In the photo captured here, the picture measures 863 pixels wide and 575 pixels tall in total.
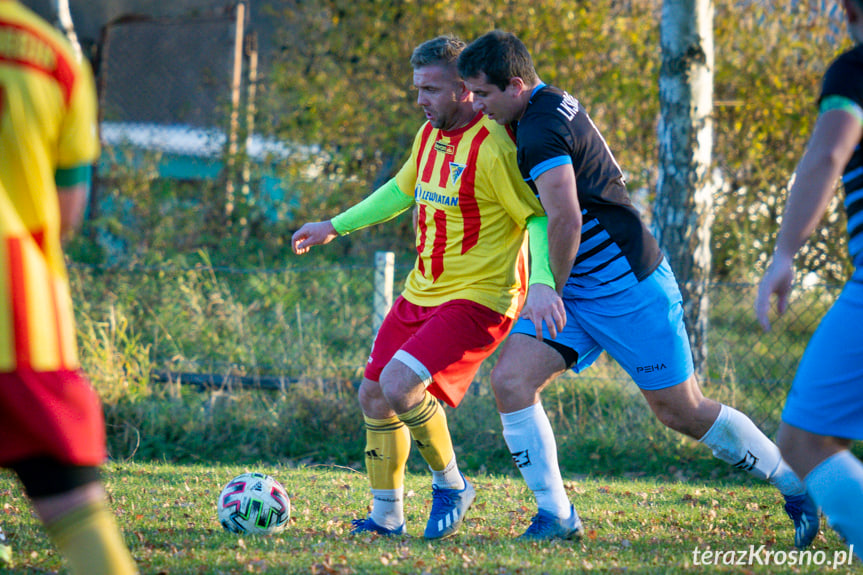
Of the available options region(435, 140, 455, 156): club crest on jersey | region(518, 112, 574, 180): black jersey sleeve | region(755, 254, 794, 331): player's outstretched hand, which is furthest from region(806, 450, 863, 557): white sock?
region(435, 140, 455, 156): club crest on jersey

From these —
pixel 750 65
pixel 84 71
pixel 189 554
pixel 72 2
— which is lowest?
pixel 189 554

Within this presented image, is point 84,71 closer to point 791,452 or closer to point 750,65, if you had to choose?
point 791,452

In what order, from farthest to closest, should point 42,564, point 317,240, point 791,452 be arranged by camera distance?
point 317,240, point 42,564, point 791,452

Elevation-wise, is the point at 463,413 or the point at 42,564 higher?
the point at 42,564

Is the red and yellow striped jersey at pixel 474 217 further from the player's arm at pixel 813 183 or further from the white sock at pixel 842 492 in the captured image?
the white sock at pixel 842 492

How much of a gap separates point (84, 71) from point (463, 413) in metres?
4.86

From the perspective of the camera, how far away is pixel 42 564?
10.4 feet

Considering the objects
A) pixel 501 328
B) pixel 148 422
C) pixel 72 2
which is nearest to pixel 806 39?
pixel 501 328

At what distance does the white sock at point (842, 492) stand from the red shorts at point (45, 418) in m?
1.95

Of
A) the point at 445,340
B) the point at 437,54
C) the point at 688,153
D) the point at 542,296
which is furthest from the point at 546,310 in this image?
the point at 688,153

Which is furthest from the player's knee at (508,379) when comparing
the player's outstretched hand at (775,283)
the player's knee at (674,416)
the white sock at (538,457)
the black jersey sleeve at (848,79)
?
the black jersey sleeve at (848,79)

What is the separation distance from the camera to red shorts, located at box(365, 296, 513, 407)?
3.68 metres

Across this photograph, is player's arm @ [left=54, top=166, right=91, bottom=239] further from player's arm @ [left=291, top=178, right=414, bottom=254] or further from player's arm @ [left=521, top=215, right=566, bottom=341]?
player's arm @ [left=291, top=178, right=414, bottom=254]

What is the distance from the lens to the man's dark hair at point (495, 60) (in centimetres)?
344
